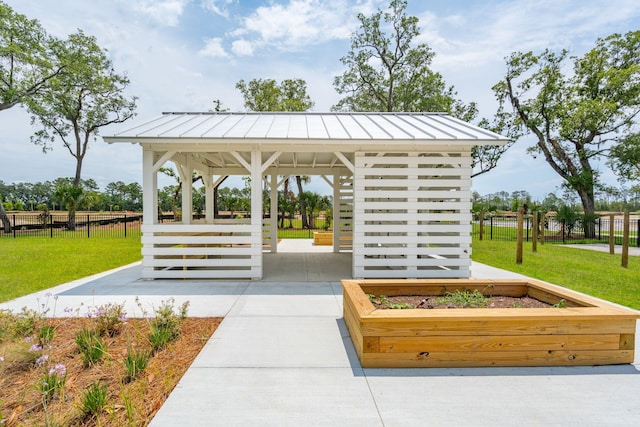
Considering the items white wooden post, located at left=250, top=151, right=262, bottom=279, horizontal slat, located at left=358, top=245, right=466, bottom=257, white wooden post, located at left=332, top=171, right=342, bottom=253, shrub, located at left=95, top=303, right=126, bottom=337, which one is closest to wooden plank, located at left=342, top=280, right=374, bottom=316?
horizontal slat, located at left=358, top=245, right=466, bottom=257

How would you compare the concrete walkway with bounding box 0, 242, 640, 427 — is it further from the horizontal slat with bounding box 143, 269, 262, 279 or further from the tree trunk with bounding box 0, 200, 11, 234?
the tree trunk with bounding box 0, 200, 11, 234

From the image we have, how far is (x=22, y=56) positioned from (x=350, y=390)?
84.2 ft

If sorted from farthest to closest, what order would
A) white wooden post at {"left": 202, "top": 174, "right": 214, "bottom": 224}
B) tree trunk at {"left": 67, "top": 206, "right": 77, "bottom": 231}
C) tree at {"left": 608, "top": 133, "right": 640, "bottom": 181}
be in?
tree trunk at {"left": 67, "top": 206, "right": 77, "bottom": 231}, tree at {"left": 608, "top": 133, "right": 640, "bottom": 181}, white wooden post at {"left": 202, "top": 174, "right": 214, "bottom": 224}

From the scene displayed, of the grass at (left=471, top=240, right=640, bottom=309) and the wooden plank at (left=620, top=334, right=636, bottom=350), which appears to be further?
the grass at (left=471, top=240, right=640, bottom=309)

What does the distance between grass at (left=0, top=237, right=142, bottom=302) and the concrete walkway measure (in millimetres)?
4452

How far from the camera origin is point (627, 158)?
15.7 m

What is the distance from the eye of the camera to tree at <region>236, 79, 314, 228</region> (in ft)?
65.2

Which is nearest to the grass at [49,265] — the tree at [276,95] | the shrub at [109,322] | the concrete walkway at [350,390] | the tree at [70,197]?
the shrub at [109,322]

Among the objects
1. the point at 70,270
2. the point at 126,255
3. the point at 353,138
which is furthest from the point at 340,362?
the point at 126,255

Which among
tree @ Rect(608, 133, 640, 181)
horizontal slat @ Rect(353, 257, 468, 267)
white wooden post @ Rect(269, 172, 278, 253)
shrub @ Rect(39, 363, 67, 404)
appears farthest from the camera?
tree @ Rect(608, 133, 640, 181)

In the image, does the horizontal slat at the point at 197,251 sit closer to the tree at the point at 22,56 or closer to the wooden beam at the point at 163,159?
the wooden beam at the point at 163,159

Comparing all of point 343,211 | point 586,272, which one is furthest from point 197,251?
point 586,272

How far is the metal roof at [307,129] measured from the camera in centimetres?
557

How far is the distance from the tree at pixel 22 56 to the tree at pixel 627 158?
31545 millimetres
